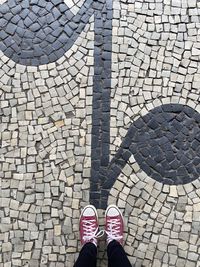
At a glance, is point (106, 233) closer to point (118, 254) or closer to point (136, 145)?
point (118, 254)

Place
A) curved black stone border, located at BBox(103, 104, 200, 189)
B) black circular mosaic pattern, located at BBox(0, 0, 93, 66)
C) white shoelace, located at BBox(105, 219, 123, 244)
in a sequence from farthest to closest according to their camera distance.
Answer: black circular mosaic pattern, located at BBox(0, 0, 93, 66)
curved black stone border, located at BBox(103, 104, 200, 189)
white shoelace, located at BBox(105, 219, 123, 244)

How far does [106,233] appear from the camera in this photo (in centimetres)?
236

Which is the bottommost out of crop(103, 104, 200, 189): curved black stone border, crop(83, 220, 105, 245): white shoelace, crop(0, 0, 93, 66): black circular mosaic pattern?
crop(83, 220, 105, 245): white shoelace

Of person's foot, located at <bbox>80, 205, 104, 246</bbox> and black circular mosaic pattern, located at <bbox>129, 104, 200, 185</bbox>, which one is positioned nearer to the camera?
person's foot, located at <bbox>80, 205, 104, 246</bbox>

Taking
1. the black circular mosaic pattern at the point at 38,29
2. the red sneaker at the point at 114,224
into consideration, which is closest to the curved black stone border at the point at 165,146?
the red sneaker at the point at 114,224

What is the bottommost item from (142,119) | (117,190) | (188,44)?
(117,190)

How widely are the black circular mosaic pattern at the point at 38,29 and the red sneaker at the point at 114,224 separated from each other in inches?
37.8

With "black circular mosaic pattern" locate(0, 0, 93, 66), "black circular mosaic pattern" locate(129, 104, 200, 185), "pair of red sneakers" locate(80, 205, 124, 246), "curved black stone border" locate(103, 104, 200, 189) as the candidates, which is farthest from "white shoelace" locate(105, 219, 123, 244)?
"black circular mosaic pattern" locate(0, 0, 93, 66)

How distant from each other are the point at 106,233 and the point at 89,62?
3.30 ft

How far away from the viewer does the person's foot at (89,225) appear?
2338mm

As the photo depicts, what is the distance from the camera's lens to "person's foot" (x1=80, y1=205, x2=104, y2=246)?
234 cm

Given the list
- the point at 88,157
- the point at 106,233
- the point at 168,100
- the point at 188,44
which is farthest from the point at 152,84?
the point at 106,233

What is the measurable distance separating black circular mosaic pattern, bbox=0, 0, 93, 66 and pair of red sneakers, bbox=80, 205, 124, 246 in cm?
94

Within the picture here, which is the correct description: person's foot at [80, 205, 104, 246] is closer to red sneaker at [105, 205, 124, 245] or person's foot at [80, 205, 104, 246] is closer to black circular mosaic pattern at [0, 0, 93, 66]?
red sneaker at [105, 205, 124, 245]
